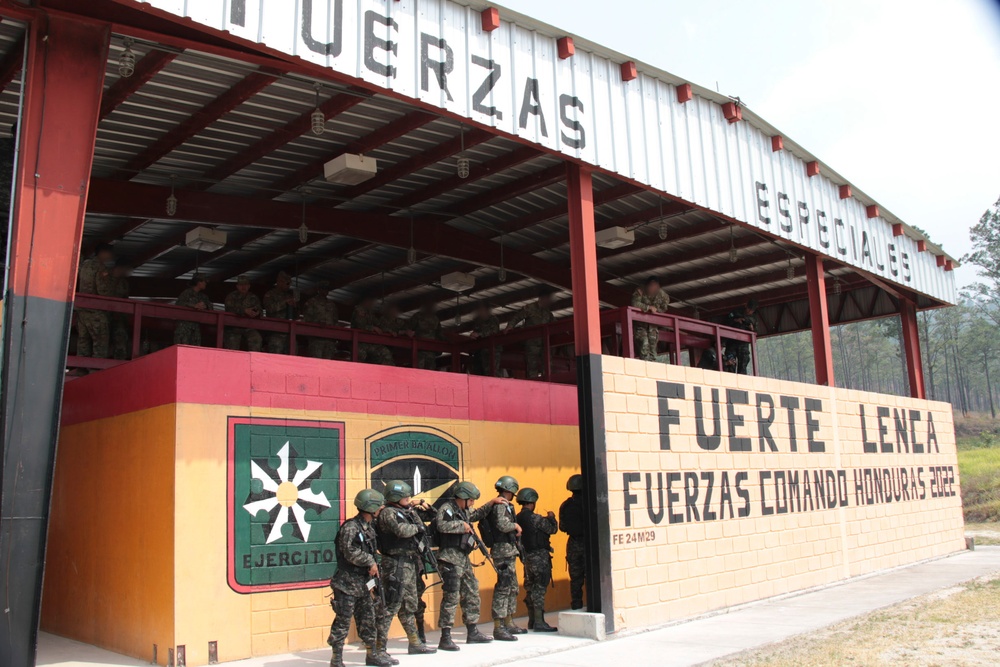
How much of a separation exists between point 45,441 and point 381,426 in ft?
13.1

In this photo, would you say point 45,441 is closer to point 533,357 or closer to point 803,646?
point 803,646

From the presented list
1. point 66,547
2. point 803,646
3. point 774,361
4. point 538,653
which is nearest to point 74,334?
point 66,547

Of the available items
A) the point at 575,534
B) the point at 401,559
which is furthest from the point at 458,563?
the point at 575,534

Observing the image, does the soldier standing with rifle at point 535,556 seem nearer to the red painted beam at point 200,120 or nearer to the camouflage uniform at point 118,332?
the red painted beam at point 200,120

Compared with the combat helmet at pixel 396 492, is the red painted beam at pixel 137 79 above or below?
above

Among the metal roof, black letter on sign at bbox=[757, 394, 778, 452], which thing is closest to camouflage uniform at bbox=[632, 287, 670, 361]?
the metal roof

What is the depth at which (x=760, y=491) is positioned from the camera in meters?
13.4

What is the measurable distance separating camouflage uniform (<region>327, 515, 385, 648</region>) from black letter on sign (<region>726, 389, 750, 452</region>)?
6456 mm

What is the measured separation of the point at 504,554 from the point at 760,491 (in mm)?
5030

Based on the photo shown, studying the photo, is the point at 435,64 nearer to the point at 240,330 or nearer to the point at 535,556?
the point at 535,556

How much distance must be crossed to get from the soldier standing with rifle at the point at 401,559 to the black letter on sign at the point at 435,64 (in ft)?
13.9

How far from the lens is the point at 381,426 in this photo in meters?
10.5

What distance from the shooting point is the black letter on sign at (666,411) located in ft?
38.4

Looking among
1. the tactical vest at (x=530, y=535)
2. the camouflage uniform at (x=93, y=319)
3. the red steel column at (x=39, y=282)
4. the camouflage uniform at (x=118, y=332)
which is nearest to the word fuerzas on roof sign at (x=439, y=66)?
the red steel column at (x=39, y=282)
